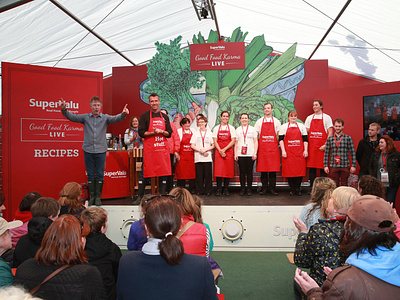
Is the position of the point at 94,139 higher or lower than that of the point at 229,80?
lower

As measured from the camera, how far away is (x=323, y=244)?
5.63 feet

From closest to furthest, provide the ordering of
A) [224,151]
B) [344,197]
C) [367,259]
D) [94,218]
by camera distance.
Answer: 1. [367,259]
2. [344,197]
3. [94,218]
4. [224,151]

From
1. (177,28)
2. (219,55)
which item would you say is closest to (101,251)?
(219,55)

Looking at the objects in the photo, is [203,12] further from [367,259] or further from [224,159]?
[367,259]

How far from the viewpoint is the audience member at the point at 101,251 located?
207 centimetres

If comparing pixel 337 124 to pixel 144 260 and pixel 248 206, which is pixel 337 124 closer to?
pixel 248 206

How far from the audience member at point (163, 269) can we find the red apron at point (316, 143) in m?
4.61

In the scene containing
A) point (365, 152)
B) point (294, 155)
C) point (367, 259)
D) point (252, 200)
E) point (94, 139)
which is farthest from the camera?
point (294, 155)

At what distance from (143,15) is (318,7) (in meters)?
3.29

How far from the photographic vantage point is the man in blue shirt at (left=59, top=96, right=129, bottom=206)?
14.3ft

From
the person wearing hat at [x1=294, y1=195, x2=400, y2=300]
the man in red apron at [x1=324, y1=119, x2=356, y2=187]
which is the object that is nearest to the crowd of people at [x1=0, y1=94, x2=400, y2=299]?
the person wearing hat at [x1=294, y1=195, x2=400, y2=300]

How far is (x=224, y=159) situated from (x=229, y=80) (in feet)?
6.65

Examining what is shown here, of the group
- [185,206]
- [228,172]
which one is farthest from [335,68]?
[185,206]

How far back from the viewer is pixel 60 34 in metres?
6.05
